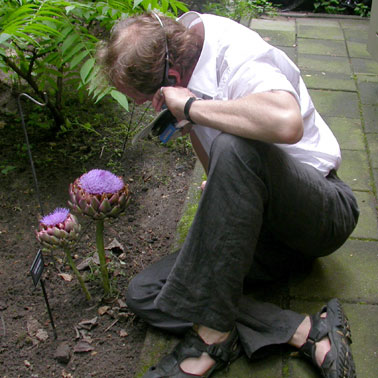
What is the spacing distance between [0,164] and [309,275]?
6.79 feet

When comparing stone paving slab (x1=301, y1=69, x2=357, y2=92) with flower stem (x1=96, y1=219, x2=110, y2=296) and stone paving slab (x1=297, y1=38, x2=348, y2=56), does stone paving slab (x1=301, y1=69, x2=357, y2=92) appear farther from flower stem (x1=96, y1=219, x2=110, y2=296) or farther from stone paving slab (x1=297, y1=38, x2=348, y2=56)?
flower stem (x1=96, y1=219, x2=110, y2=296)

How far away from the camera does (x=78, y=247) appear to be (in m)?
2.74

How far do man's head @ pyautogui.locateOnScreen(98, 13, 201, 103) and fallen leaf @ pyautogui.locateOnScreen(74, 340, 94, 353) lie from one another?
3.45ft

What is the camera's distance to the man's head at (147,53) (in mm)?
1946

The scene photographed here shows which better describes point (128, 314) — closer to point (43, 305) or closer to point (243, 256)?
point (43, 305)

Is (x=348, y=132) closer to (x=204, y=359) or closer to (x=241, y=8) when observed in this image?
(x=204, y=359)

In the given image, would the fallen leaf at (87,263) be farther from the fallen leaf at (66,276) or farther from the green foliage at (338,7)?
the green foliage at (338,7)

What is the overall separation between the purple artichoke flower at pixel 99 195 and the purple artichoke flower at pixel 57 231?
0.23ft

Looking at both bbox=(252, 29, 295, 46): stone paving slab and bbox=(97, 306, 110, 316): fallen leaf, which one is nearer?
bbox=(97, 306, 110, 316): fallen leaf

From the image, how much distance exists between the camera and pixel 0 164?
132 inches

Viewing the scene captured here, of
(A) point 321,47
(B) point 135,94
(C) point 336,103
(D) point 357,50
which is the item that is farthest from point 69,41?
(D) point 357,50

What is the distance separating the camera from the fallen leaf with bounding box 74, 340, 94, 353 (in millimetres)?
2168

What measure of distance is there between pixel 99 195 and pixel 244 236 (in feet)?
1.97

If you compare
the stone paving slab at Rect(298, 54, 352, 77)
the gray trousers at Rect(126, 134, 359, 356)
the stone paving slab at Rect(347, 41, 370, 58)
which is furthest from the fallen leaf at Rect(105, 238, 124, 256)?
the stone paving slab at Rect(347, 41, 370, 58)
